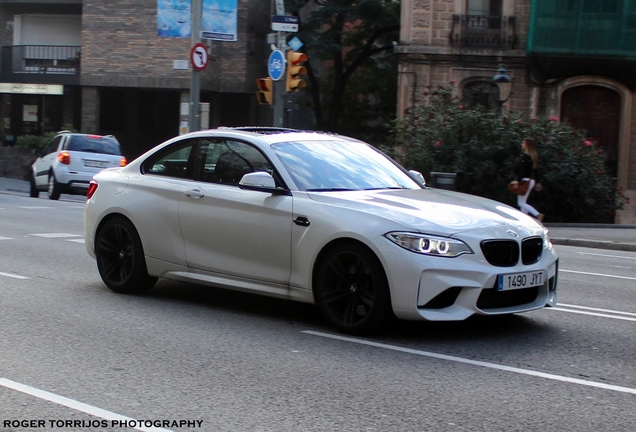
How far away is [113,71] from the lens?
3666 centimetres

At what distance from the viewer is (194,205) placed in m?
7.96

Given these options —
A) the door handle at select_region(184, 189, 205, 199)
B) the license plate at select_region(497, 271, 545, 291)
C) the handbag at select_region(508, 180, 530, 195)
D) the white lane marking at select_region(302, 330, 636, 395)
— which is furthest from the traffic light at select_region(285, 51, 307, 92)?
the license plate at select_region(497, 271, 545, 291)

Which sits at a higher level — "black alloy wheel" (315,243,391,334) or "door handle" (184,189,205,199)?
"door handle" (184,189,205,199)

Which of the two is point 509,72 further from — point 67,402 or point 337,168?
point 67,402

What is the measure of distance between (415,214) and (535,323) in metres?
1.66

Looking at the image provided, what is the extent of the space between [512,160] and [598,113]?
9484mm

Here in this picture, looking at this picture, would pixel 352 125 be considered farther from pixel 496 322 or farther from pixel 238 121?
pixel 496 322

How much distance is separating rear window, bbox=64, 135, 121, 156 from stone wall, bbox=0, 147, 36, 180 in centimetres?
1414

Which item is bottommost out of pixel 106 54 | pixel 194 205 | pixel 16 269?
pixel 16 269

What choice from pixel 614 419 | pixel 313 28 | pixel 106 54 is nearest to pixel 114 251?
pixel 614 419

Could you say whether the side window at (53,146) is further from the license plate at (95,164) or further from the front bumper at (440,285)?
the front bumper at (440,285)

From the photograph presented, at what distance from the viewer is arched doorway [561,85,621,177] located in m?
29.4

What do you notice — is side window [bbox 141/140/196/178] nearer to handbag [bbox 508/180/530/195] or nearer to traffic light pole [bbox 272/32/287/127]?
handbag [bbox 508/180/530/195]

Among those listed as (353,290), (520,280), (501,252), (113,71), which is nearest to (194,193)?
(353,290)
